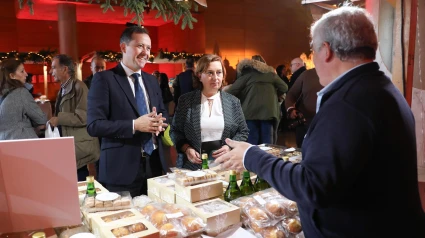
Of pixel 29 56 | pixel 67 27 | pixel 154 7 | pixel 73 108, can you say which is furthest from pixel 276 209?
pixel 67 27

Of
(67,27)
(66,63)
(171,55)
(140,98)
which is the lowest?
(140,98)

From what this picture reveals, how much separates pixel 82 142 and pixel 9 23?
946 centimetres

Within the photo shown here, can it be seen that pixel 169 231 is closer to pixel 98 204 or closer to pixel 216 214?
pixel 216 214

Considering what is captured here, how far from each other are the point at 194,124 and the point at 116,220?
1347mm

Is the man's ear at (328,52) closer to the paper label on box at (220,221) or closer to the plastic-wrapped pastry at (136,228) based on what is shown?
the paper label on box at (220,221)

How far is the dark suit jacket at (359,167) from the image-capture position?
1.02 meters

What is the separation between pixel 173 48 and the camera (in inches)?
518

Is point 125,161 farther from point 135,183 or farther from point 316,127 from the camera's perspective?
point 316,127

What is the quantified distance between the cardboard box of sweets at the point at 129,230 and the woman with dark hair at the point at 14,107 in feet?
8.03

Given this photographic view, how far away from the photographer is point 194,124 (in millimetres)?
2586

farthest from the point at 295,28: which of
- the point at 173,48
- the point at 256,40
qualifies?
the point at 173,48

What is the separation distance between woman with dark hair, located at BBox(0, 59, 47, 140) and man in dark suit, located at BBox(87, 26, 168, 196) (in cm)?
146

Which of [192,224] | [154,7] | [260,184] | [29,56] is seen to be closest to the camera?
[192,224]

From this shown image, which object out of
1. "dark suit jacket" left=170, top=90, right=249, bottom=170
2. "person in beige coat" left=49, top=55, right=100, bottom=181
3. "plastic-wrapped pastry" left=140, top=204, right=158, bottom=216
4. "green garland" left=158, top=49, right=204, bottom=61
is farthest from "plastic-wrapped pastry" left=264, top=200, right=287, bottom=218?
"green garland" left=158, top=49, right=204, bottom=61
